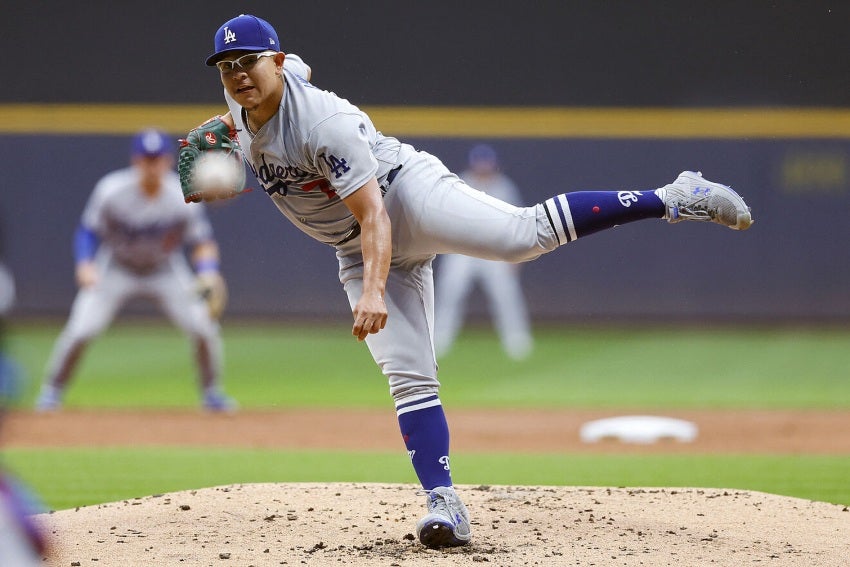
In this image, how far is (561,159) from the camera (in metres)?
14.5

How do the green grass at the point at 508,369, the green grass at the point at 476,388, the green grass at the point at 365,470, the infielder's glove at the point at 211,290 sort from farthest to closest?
1. the green grass at the point at 508,369
2. the infielder's glove at the point at 211,290
3. the green grass at the point at 476,388
4. the green grass at the point at 365,470

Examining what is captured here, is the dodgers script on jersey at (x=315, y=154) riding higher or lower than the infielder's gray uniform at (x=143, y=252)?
lower

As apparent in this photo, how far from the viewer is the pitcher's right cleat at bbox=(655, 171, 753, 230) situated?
143 inches

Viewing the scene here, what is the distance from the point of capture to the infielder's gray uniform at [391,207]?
11.6 ft

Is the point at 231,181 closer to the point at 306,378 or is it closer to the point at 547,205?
the point at 547,205

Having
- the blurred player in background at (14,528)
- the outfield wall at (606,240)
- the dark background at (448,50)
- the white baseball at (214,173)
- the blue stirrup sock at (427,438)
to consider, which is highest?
the dark background at (448,50)

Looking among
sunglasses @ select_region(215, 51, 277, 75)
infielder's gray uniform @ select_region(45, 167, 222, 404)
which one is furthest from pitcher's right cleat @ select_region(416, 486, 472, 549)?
infielder's gray uniform @ select_region(45, 167, 222, 404)

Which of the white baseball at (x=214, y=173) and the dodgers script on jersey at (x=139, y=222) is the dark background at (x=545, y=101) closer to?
the dodgers script on jersey at (x=139, y=222)

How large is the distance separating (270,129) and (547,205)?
93 centimetres

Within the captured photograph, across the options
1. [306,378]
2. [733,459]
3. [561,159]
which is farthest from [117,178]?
[561,159]

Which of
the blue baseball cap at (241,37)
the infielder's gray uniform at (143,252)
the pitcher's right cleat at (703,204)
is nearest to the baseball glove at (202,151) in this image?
the blue baseball cap at (241,37)

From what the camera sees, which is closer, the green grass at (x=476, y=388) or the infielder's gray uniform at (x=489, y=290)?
the green grass at (x=476, y=388)

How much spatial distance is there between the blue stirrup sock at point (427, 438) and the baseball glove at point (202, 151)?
0.95 meters

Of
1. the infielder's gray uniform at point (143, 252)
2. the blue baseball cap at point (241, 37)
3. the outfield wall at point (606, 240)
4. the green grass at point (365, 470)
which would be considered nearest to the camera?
the blue baseball cap at point (241, 37)
